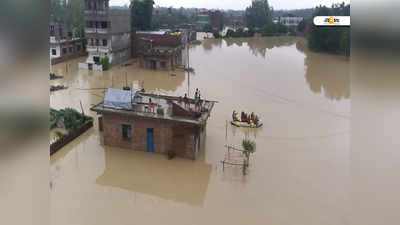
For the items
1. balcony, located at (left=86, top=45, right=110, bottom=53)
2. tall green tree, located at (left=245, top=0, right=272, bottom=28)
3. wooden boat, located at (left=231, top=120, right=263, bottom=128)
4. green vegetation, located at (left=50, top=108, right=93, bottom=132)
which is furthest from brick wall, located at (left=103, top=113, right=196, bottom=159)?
tall green tree, located at (left=245, top=0, right=272, bottom=28)

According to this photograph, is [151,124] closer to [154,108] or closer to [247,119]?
[154,108]

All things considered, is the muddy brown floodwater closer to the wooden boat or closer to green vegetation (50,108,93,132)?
→ the wooden boat

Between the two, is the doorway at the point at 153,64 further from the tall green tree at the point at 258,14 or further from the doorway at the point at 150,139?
the tall green tree at the point at 258,14

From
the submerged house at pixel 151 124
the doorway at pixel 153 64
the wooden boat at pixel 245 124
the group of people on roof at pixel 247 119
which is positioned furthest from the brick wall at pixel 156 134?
the doorway at pixel 153 64

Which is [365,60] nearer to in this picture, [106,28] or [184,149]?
[184,149]

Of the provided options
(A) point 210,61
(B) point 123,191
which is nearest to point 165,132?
(B) point 123,191
